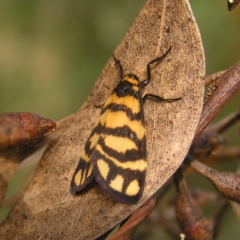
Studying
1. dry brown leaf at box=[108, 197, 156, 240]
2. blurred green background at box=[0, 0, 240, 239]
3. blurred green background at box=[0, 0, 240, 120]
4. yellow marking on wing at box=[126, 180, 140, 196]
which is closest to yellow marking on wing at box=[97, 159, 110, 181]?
yellow marking on wing at box=[126, 180, 140, 196]

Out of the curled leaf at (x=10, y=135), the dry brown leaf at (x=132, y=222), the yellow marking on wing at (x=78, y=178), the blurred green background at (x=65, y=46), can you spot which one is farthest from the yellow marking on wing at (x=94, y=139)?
the blurred green background at (x=65, y=46)

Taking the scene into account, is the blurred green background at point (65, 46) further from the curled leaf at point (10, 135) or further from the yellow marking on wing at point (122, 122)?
the curled leaf at point (10, 135)

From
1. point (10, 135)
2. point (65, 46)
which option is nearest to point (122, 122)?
point (10, 135)

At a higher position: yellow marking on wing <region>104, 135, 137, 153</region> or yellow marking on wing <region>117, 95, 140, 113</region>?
yellow marking on wing <region>117, 95, 140, 113</region>

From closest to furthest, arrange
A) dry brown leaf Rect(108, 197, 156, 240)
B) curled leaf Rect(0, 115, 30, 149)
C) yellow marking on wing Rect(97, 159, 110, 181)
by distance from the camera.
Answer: curled leaf Rect(0, 115, 30, 149), dry brown leaf Rect(108, 197, 156, 240), yellow marking on wing Rect(97, 159, 110, 181)

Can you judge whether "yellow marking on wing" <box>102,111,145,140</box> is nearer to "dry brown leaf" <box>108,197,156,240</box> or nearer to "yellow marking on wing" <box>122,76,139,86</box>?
"yellow marking on wing" <box>122,76,139,86</box>

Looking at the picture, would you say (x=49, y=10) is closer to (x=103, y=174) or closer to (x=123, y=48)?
(x=123, y=48)

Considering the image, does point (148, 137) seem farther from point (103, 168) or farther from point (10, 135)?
point (10, 135)
